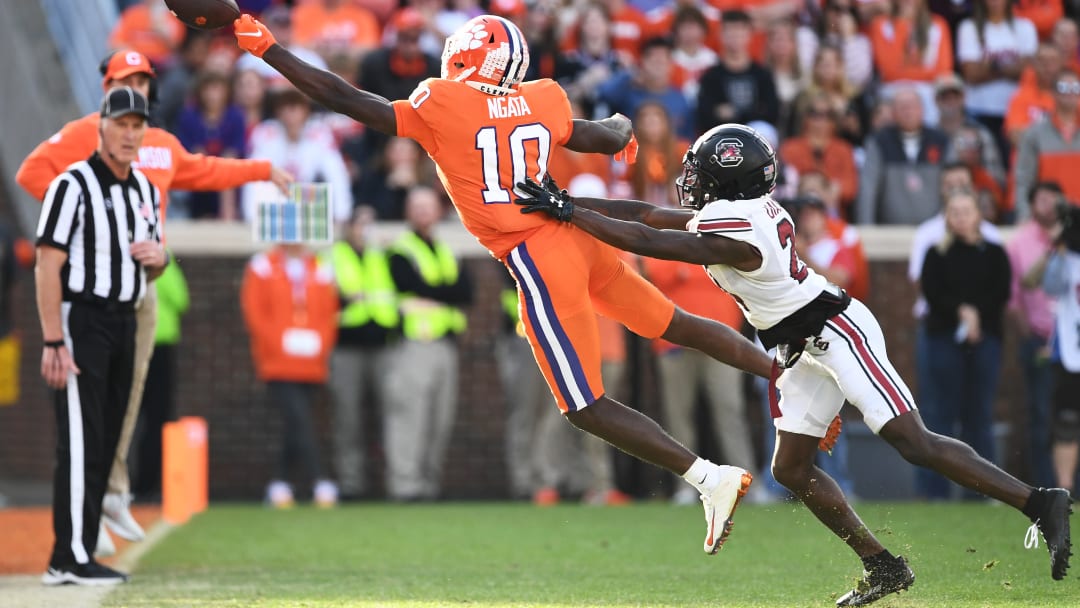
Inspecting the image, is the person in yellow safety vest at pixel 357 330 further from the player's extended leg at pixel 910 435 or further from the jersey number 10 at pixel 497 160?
the player's extended leg at pixel 910 435

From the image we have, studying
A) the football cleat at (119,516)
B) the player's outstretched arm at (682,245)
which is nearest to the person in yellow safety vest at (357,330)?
the football cleat at (119,516)

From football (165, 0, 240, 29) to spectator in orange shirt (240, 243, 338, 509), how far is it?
6.03m

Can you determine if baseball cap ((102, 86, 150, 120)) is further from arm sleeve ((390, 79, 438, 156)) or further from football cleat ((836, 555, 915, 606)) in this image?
football cleat ((836, 555, 915, 606))

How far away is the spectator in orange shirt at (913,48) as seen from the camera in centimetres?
1469

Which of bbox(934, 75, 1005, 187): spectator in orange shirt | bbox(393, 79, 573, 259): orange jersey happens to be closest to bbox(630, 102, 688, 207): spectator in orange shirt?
bbox(934, 75, 1005, 187): spectator in orange shirt

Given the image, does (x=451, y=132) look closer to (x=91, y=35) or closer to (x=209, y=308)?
(x=209, y=308)

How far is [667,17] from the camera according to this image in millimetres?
15414

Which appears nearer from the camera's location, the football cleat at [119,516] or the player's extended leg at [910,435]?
the player's extended leg at [910,435]

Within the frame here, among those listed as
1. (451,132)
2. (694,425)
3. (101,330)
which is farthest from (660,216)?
(694,425)

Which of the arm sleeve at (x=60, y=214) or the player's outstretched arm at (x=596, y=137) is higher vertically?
the player's outstretched arm at (x=596, y=137)

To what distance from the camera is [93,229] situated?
305 inches

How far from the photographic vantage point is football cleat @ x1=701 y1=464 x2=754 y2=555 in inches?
264

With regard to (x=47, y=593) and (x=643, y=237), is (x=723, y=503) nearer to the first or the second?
(x=643, y=237)

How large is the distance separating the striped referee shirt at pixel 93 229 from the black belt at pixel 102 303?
0.01 metres
